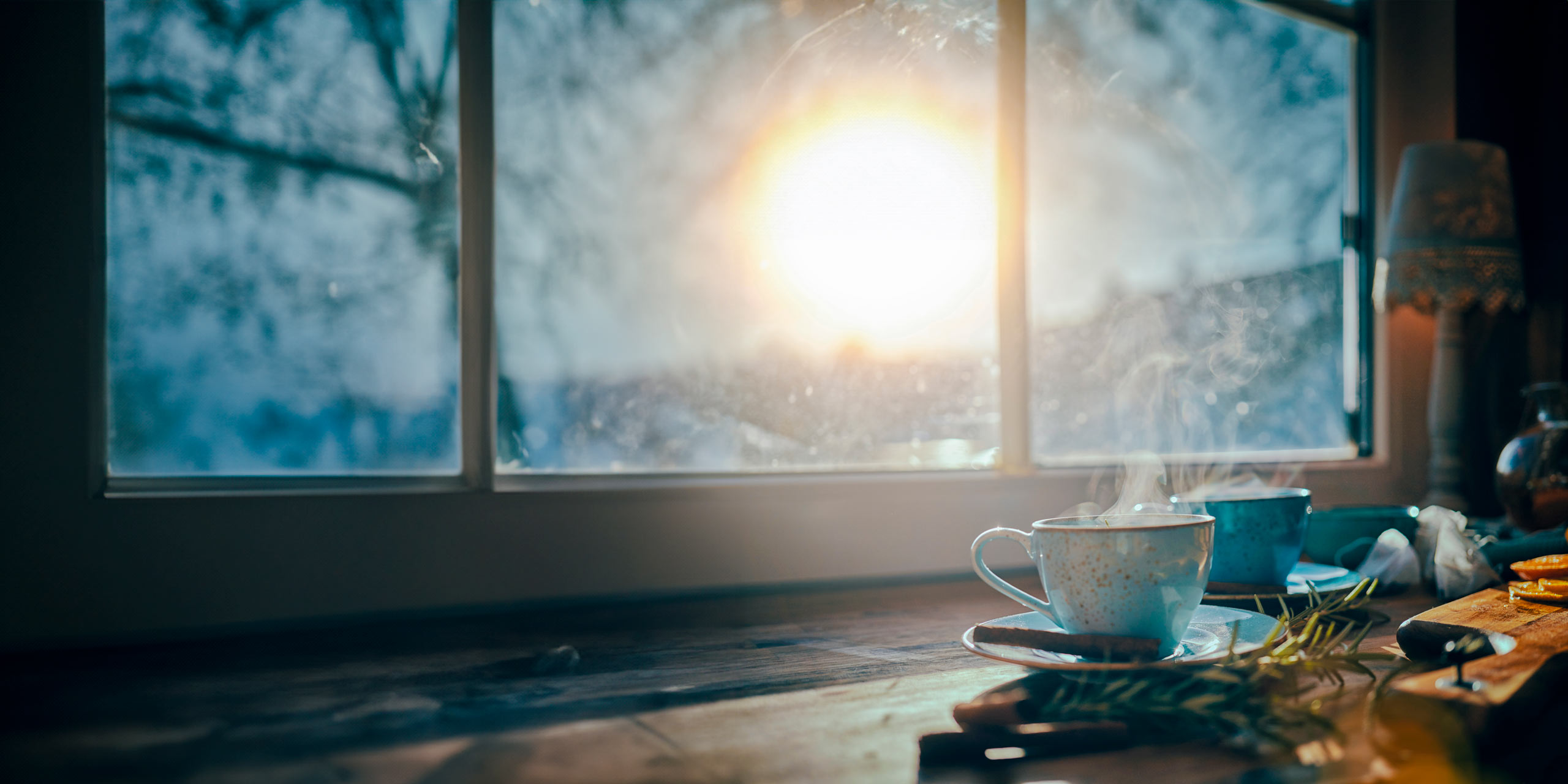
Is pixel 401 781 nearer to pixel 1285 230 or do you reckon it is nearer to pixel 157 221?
pixel 157 221

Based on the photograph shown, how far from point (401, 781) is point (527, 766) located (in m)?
0.07

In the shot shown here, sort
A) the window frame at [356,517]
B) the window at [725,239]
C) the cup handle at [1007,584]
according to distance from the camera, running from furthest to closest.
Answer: the window at [725,239]
the window frame at [356,517]
the cup handle at [1007,584]

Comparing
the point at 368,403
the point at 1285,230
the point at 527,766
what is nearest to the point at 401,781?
the point at 527,766

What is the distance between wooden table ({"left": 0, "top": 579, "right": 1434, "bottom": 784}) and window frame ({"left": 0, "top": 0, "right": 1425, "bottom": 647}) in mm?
58

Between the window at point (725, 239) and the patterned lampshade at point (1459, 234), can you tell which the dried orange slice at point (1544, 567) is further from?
the patterned lampshade at point (1459, 234)

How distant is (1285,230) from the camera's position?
1752 mm

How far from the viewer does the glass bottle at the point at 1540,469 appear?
3.76 ft

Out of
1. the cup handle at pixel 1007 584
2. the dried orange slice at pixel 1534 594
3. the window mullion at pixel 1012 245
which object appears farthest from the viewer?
the window mullion at pixel 1012 245

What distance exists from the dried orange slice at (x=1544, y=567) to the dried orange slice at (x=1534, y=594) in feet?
0.12

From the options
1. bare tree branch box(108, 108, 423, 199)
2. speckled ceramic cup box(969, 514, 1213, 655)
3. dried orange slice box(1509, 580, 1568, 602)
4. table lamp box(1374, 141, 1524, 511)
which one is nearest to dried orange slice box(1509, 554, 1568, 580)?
dried orange slice box(1509, 580, 1568, 602)

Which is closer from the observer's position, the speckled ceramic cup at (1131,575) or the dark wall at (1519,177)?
the speckled ceramic cup at (1131,575)

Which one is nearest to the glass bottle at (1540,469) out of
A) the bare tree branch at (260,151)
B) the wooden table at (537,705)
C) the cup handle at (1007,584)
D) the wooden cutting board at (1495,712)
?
the wooden table at (537,705)

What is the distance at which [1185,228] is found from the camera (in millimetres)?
1666

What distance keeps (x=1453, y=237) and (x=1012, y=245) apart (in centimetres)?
81
